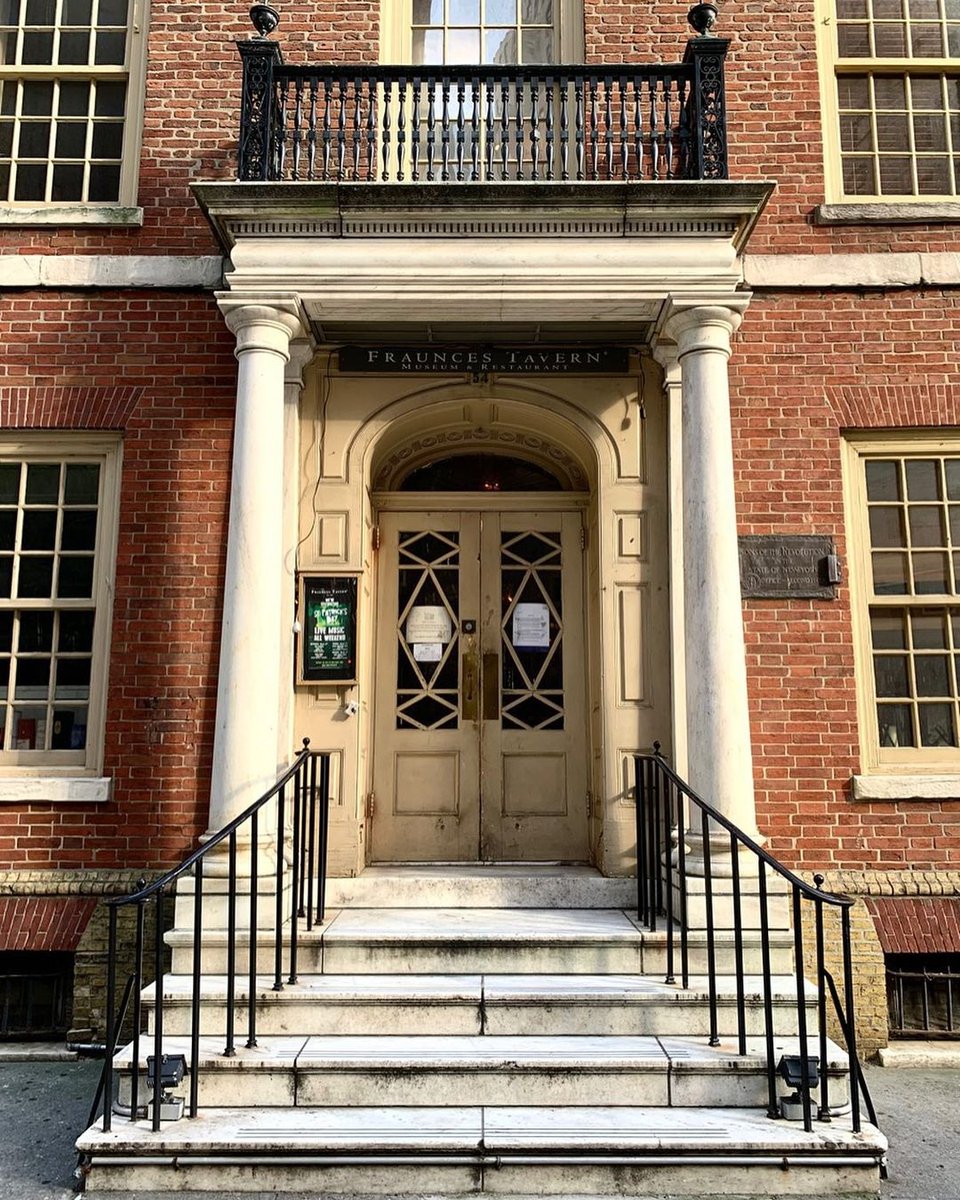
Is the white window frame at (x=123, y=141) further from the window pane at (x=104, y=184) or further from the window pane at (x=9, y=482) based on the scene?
the window pane at (x=9, y=482)

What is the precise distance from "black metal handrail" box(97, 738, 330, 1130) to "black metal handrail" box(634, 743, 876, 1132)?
72.4 inches

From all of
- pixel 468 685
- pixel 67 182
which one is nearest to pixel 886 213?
pixel 468 685

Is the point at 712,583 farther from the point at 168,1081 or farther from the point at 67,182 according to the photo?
the point at 67,182

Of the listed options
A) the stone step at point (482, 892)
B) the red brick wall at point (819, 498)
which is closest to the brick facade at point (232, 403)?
the red brick wall at point (819, 498)

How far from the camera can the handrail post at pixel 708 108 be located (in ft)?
19.2

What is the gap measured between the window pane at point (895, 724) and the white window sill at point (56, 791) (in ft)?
16.1

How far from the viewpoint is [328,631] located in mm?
6586

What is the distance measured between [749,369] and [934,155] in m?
2.13

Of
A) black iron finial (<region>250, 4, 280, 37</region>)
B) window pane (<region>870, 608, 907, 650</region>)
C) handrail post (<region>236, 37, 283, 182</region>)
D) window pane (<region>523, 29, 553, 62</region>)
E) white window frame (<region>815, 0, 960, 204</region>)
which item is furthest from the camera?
window pane (<region>523, 29, 553, 62</region>)

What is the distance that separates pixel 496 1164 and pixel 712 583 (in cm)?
305

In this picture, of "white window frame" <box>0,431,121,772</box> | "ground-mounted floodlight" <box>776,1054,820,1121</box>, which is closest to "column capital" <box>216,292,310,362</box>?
"white window frame" <box>0,431,121,772</box>

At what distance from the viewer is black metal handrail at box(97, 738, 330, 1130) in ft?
13.8

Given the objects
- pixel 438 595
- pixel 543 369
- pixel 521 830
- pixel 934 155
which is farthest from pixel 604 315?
pixel 521 830

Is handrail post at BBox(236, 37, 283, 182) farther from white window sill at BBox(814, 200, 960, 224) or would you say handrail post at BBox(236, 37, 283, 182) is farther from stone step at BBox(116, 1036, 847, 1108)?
stone step at BBox(116, 1036, 847, 1108)
